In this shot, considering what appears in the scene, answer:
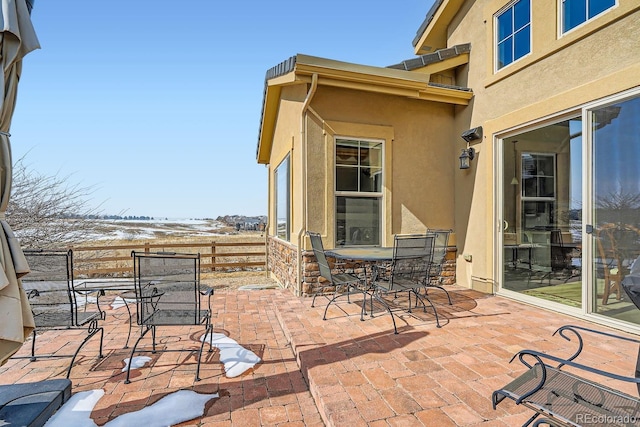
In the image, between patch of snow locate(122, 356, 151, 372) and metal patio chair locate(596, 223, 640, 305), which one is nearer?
patch of snow locate(122, 356, 151, 372)

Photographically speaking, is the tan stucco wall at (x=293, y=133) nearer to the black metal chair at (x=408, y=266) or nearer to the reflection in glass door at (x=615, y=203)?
the black metal chair at (x=408, y=266)

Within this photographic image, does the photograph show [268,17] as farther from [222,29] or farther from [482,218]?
[482,218]

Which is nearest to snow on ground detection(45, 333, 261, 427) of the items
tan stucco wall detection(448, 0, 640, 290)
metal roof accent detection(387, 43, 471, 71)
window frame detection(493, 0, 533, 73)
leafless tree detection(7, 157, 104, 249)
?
tan stucco wall detection(448, 0, 640, 290)

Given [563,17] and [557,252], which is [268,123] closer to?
[563,17]

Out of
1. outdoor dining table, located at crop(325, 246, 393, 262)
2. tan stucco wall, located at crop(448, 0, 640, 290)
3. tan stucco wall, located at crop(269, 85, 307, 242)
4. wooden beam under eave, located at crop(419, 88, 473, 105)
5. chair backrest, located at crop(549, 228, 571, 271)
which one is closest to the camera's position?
tan stucco wall, located at crop(448, 0, 640, 290)

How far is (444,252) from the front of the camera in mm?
5617

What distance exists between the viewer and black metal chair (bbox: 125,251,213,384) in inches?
121

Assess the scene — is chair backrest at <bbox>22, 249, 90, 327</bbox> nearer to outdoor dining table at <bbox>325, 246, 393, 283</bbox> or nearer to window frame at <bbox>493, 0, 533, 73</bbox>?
outdoor dining table at <bbox>325, 246, 393, 283</bbox>

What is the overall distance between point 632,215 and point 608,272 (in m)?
0.71

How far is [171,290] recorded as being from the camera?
326 cm

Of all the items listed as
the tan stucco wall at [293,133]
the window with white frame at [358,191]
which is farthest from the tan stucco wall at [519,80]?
the tan stucco wall at [293,133]

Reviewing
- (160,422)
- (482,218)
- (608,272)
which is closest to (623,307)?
(608,272)

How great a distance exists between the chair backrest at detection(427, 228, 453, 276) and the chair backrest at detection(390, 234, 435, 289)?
1.39 meters

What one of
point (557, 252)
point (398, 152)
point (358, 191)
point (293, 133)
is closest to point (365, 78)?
point (398, 152)
